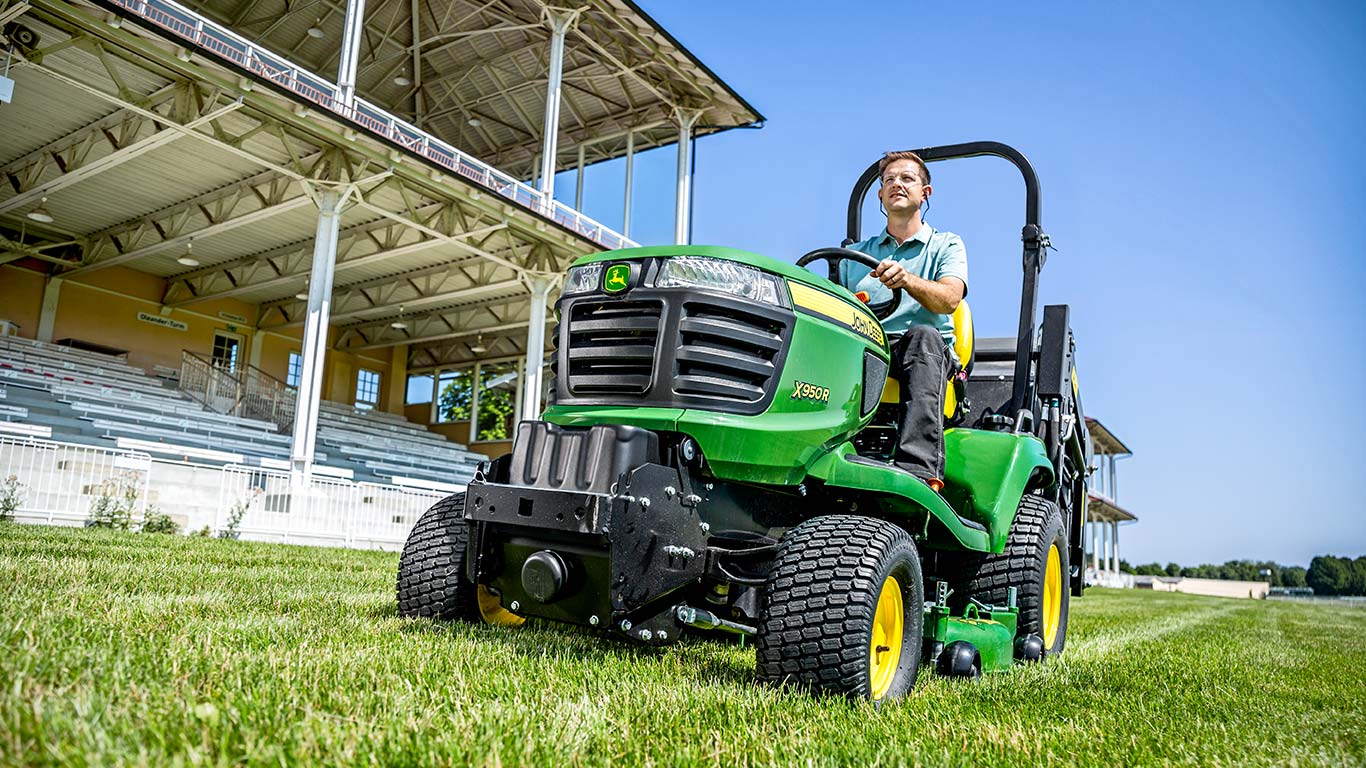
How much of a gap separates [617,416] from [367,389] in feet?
113

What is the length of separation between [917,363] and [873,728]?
1.54m

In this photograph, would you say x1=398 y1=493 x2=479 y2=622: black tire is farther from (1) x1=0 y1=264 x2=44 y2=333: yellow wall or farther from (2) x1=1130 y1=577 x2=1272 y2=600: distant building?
(2) x1=1130 y1=577 x2=1272 y2=600: distant building

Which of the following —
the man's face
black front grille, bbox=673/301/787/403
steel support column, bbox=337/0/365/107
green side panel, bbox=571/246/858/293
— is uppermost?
steel support column, bbox=337/0/365/107

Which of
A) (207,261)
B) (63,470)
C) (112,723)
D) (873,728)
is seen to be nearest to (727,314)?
(873,728)

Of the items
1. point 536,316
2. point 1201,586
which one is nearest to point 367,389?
point 536,316

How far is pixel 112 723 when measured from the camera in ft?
5.19

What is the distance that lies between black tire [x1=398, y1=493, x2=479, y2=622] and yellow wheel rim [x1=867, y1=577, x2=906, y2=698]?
4.85 feet

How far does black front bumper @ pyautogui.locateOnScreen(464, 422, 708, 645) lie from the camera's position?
2598 mm

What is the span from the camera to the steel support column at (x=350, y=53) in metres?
15.1

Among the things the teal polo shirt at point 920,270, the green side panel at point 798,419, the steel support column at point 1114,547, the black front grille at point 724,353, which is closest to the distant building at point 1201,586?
the steel support column at point 1114,547

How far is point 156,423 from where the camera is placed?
19.6 m

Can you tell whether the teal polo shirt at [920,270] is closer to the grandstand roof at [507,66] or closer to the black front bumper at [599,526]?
the black front bumper at [599,526]

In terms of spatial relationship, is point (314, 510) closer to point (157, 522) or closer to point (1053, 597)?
point (157, 522)

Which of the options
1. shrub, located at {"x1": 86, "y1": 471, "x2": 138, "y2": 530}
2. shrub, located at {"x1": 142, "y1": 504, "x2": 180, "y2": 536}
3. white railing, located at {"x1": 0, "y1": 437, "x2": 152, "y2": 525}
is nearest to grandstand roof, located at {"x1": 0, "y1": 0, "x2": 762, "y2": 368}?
white railing, located at {"x1": 0, "y1": 437, "x2": 152, "y2": 525}
